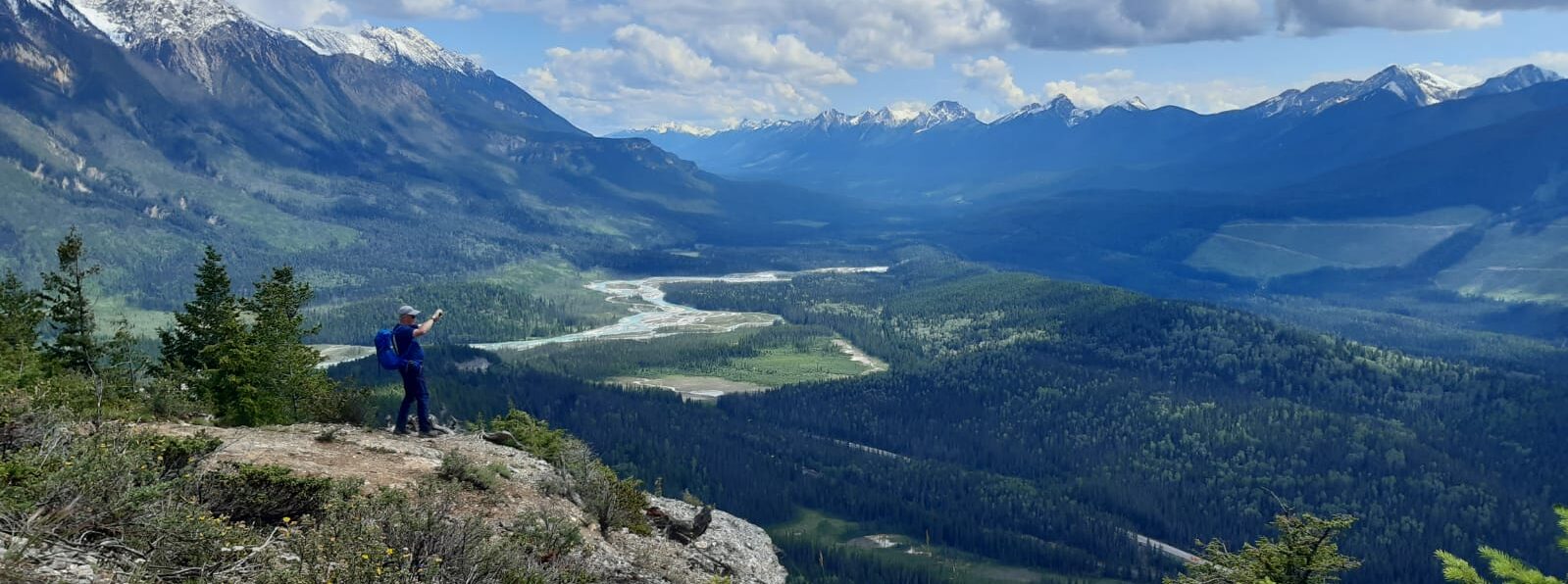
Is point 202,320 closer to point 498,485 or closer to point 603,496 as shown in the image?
point 498,485

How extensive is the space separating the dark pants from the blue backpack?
0.35 meters

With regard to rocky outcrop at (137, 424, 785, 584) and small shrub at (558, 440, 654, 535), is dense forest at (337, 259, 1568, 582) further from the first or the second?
small shrub at (558, 440, 654, 535)

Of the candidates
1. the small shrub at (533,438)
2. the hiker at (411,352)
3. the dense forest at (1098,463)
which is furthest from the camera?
the dense forest at (1098,463)

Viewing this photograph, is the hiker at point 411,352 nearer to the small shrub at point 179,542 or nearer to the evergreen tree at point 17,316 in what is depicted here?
the small shrub at point 179,542

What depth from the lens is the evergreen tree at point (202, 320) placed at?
199 ft

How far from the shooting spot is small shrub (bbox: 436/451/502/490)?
30.0 metres

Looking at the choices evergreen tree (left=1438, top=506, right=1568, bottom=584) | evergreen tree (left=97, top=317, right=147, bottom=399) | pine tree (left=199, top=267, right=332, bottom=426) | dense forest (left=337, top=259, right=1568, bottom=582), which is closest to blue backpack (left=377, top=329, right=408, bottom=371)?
pine tree (left=199, top=267, right=332, bottom=426)

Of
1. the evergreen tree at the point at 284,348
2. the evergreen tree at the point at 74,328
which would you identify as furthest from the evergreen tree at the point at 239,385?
the evergreen tree at the point at 74,328

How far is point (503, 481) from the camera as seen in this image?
3206 centimetres

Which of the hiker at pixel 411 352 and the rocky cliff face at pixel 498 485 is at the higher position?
the hiker at pixel 411 352

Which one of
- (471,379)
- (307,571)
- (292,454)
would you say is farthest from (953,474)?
(307,571)

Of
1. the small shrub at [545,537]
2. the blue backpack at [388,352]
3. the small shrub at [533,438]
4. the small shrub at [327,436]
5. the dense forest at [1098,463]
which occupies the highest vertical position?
the blue backpack at [388,352]

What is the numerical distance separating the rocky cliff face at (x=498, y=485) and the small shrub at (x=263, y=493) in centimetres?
166

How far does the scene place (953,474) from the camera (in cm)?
15312
